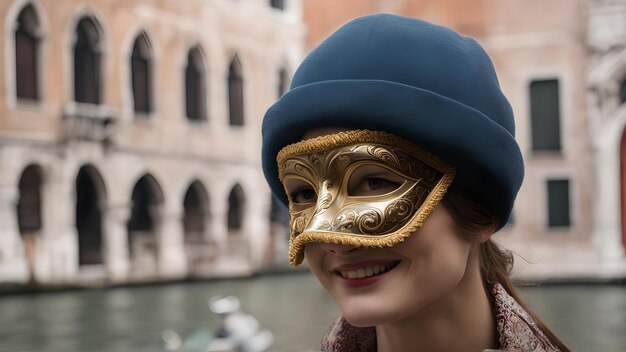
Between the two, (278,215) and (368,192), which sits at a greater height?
(368,192)

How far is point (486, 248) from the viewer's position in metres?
1.06

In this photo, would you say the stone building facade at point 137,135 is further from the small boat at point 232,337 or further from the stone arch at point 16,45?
the small boat at point 232,337

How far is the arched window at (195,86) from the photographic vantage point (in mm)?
6270

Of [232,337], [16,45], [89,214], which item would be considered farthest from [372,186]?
[89,214]

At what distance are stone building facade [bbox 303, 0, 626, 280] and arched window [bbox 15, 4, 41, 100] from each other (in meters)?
2.08

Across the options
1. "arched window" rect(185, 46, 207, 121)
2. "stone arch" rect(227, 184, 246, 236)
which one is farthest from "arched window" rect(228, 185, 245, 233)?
"arched window" rect(185, 46, 207, 121)

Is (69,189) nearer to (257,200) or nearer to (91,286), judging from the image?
(91,286)

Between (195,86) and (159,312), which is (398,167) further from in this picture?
(195,86)

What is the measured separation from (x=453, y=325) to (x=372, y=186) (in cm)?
20

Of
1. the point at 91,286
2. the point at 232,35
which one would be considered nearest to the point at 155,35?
the point at 232,35

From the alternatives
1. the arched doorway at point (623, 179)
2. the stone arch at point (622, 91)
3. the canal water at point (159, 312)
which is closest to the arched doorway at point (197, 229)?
the canal water at point (159, 312)

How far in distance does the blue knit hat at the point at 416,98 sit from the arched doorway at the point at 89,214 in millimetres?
4719

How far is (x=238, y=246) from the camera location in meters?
6.28

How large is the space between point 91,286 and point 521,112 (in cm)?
325
